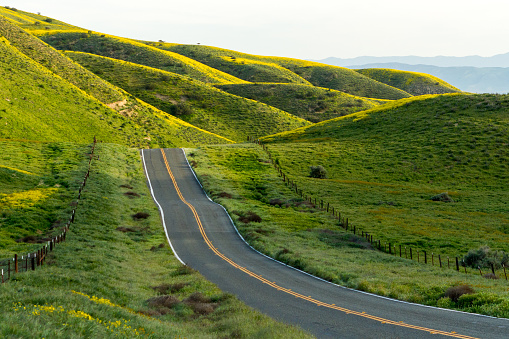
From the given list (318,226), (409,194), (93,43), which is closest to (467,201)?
(409,194)

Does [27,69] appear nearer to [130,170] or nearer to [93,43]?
[130,170]

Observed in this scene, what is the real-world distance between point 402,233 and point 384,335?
80.7 feet

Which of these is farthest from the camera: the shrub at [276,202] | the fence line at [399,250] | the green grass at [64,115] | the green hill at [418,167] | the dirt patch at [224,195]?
the green grass at [64,115]

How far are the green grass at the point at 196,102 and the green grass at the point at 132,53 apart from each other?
25.0m

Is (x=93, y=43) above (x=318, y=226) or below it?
above

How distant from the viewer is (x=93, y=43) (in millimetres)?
177125

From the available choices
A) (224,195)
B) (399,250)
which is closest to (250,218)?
(224,195)

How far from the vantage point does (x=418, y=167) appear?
64.8 m

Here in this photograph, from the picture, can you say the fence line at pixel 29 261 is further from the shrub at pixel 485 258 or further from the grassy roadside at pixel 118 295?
the shrub at pixel 485 258

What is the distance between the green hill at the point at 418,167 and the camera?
128ft

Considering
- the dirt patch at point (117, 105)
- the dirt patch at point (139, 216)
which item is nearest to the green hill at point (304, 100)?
the dirt patch at point (117, 105)

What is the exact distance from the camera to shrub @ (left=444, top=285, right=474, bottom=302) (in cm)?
1755

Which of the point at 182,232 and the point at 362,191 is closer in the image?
the point at 182,232

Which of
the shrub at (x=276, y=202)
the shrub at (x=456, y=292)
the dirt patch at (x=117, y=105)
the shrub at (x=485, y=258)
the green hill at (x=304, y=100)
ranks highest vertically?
the green hill at (x=304, y=100)
